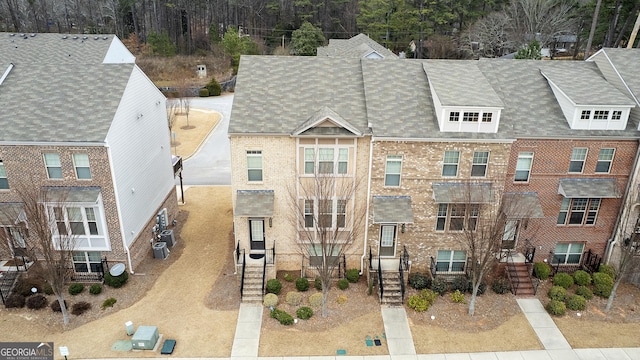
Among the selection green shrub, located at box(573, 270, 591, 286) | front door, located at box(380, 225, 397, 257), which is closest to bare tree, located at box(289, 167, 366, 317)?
front door, located at box(380, 225, 397, 257)

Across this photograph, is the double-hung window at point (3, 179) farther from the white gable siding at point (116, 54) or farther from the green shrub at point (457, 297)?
the green shrub at point (457, 297)

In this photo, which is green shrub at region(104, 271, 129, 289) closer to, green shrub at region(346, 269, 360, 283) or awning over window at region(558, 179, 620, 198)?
green shrub at region(346, 269, 360, 283)

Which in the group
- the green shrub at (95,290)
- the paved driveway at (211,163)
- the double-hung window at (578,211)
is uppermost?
the double-hung window at (578,211)

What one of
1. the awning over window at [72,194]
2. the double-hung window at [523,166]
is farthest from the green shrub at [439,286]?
the awning over window at [72,194]

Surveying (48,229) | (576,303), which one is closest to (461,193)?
(576,303)

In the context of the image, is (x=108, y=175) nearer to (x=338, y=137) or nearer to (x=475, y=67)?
(x=338, y=137)

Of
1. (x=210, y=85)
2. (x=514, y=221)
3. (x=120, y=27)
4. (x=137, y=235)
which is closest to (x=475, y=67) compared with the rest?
(x=514, y=221)
